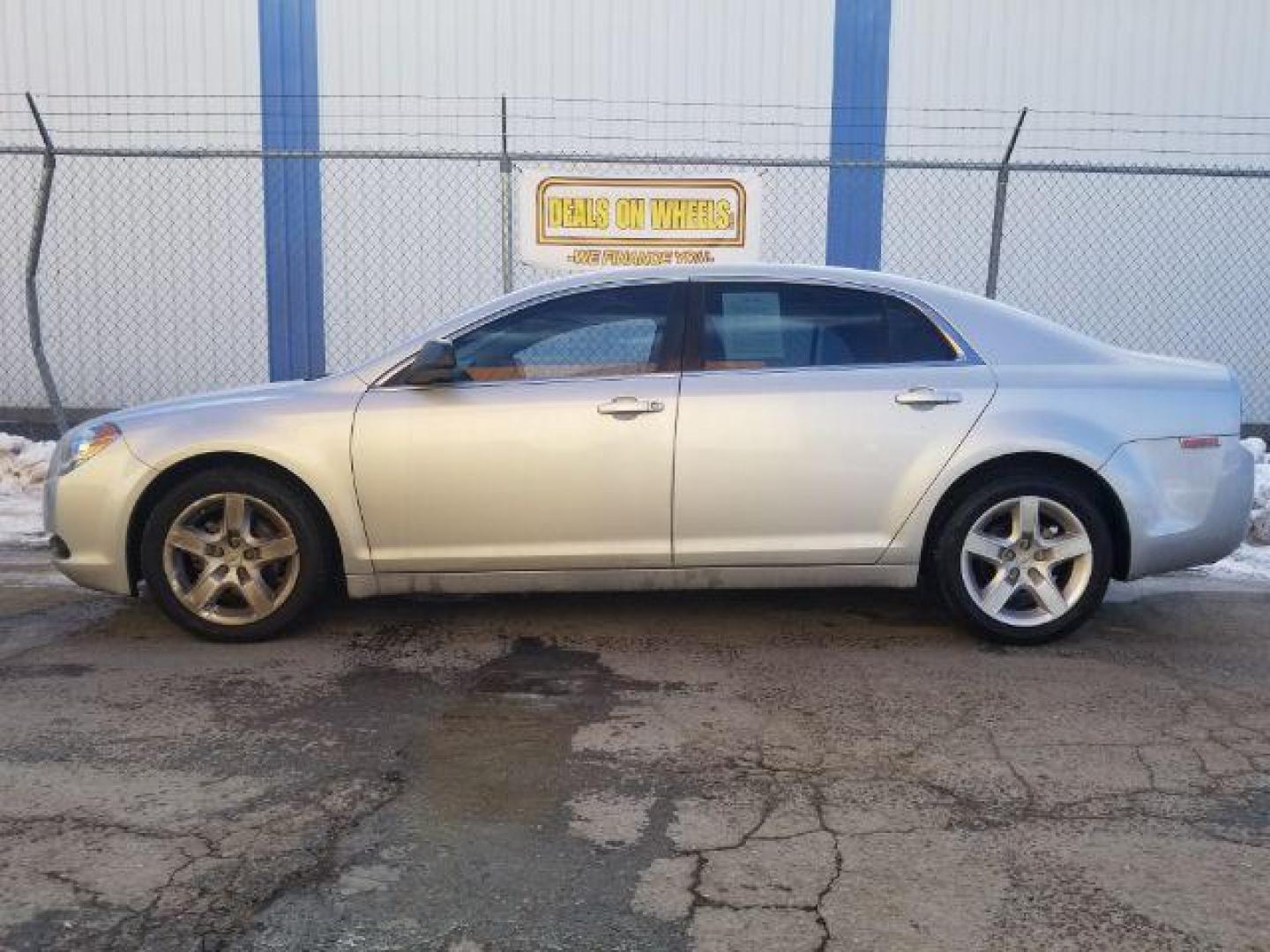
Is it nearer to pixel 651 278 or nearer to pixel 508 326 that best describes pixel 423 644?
pixel 508 326

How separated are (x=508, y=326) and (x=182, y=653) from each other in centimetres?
190

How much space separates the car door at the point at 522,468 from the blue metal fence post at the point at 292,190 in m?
6.90

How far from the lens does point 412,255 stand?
11078 mm

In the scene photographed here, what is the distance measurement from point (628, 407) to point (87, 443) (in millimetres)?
2266

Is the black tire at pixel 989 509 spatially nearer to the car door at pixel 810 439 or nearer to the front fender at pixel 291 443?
the car door at pixel 810 439

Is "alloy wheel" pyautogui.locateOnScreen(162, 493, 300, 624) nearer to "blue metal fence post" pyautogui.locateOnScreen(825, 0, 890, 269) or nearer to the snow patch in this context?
the snow patch

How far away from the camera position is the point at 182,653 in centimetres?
473

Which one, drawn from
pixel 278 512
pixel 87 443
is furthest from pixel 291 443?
pixel 87 443

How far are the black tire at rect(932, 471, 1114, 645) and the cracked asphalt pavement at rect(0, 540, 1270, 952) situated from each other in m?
0.12

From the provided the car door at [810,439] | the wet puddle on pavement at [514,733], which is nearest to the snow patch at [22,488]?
the wet puddle on pavement at [514,733]

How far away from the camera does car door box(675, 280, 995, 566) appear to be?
15.4 feet

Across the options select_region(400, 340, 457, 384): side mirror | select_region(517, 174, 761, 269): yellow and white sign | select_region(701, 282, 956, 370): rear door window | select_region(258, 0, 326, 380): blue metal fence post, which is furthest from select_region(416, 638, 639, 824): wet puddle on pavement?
select_region(258, 0, 326, 380): blue metal fence post

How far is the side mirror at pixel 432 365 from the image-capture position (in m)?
4.68

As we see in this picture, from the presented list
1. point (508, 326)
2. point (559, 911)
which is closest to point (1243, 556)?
point (508, 326)
